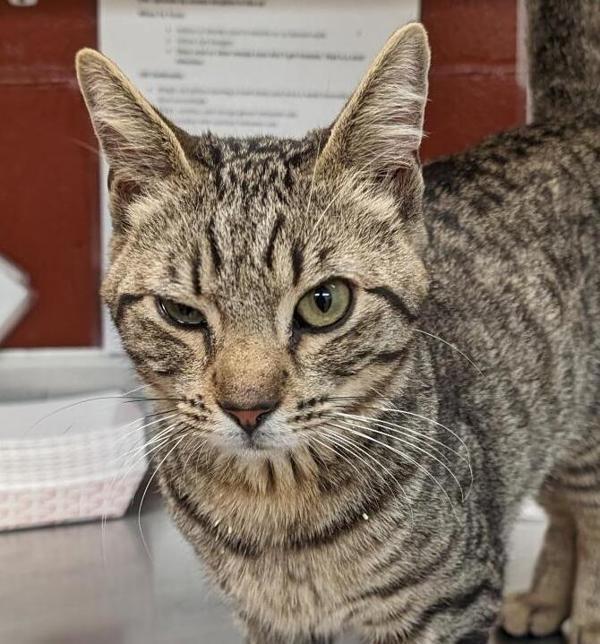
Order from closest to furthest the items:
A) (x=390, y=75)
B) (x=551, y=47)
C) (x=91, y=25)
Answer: (x=390, y=75) < (x=551, y=47) < (x=91, y=25)

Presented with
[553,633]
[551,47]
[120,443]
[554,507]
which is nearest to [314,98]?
[551,47]

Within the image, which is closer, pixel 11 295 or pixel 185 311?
pixel 185 311

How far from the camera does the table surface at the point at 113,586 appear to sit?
114 centimetres

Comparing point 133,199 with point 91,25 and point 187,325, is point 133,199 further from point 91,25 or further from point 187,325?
point 91,25

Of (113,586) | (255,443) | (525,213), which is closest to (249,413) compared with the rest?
(255,443)

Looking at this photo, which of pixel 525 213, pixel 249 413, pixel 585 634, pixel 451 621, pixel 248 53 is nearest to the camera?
pixel 249 413

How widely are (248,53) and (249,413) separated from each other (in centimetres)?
88

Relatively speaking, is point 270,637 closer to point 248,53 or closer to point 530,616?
point 530,616

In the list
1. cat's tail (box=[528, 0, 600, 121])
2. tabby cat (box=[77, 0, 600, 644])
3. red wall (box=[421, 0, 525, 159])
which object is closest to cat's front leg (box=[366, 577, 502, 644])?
tabby cat (box=[77, 0, 600, 644])

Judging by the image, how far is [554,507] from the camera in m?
1.29

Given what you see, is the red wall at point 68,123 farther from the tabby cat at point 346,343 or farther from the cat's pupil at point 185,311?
the cat's pupil at point 185,311

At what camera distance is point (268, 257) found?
31.8 inches

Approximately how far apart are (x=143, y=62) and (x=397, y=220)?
30.2 inches

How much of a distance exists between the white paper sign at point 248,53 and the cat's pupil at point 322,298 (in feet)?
2.47
